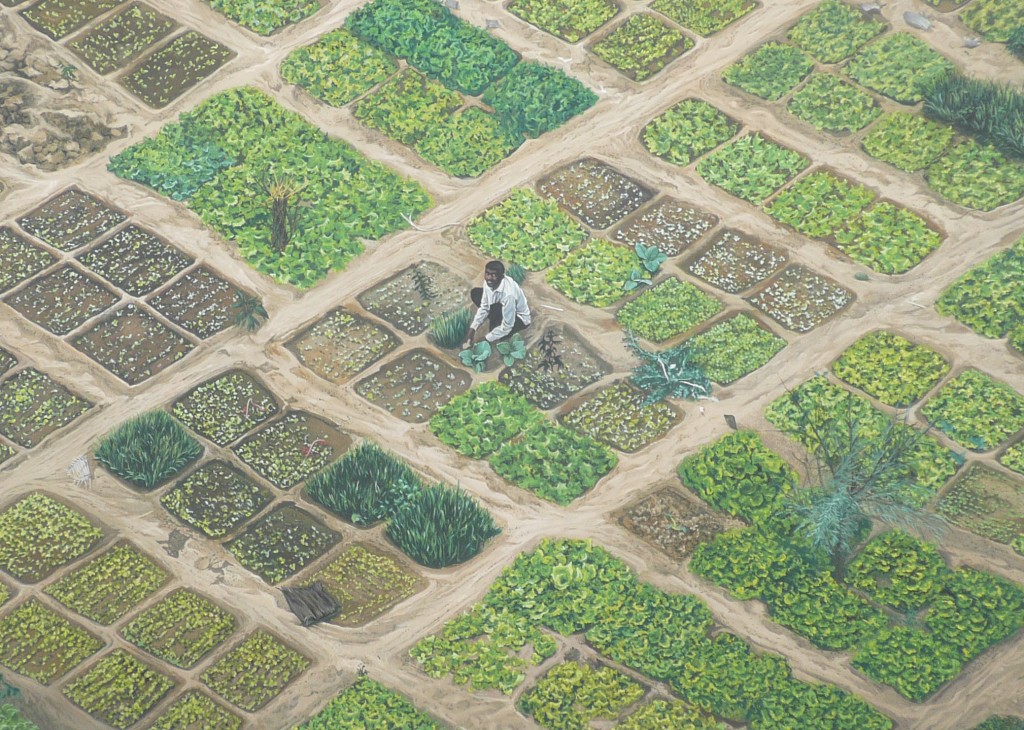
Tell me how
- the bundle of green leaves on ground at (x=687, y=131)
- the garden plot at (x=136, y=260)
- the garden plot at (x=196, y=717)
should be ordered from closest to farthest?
the garden plot at (x=196, y=717) → the garden plot at (x=136, y=260) → the bundle of green leaves on ground at (x=687, y=131)

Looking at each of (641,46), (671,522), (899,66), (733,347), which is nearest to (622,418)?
(671,522)

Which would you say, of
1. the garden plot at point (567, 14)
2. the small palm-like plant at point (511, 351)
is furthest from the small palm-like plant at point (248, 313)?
the garden plot at point (567, 14)

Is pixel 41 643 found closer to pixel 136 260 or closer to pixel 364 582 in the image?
pixel 364 582

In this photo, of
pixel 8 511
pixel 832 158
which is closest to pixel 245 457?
pixel 8 511

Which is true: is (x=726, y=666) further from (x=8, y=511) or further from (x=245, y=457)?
(x=8, y=511)

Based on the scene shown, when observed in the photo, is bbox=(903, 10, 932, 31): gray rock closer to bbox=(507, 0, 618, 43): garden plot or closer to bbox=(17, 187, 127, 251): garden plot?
bbox=(507, 0, 618, 43): garden plot

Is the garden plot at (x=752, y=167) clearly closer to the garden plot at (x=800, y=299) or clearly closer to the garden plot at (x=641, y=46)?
the garden plot at (x=800, y=299)

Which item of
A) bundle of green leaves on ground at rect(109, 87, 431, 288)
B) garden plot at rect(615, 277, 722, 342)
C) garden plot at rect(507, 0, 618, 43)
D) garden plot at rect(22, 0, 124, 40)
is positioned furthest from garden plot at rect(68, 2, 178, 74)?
garden plot at rect(615, 277, 722, 342)
